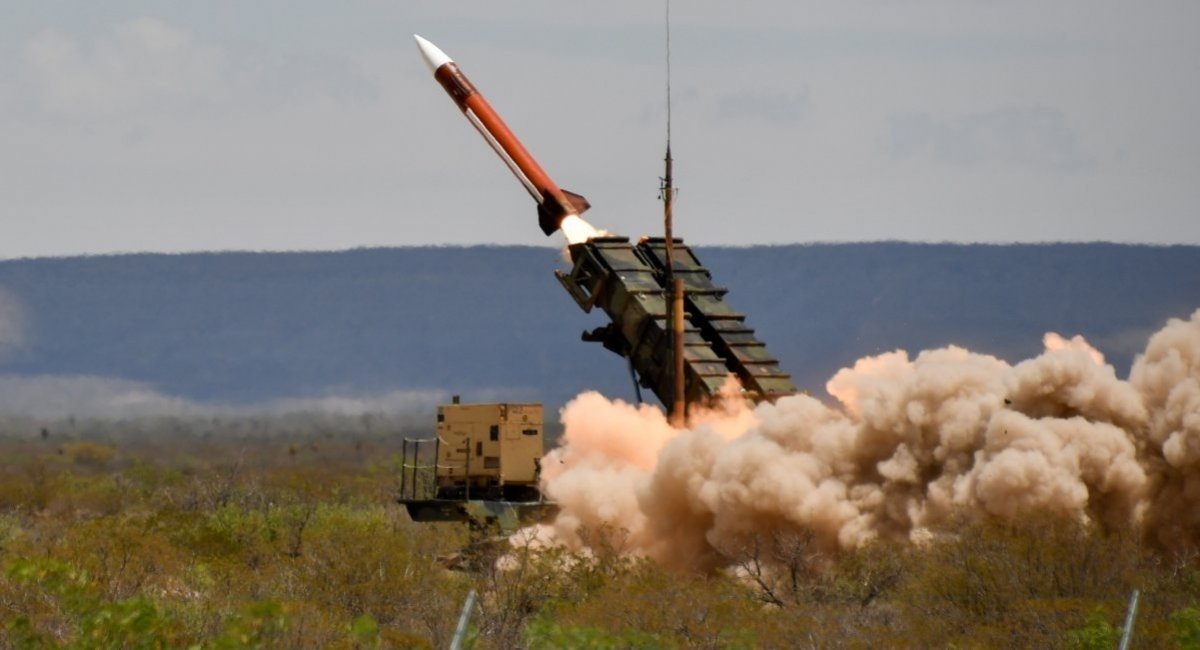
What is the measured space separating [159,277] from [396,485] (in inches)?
2222

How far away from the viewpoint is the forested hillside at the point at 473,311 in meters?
74.4

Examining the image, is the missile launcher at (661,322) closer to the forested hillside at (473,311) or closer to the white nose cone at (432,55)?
the white nose cone at (432,55)

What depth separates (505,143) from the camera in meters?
38.7

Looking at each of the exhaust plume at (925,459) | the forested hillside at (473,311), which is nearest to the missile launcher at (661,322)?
the exhaust plume at (925,459)

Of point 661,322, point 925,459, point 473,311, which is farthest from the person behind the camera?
point 473,311

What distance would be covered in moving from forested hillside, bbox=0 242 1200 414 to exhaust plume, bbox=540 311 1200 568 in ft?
92.5

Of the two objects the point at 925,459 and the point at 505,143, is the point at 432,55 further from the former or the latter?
the point at 925,459

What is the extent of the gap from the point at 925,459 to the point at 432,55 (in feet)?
40.2

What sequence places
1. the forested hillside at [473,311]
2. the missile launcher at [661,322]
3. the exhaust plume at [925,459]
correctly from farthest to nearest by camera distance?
the forested hillside at [473,311]
the missile launcher at [661,322]
the exhaust plume at [925,459]

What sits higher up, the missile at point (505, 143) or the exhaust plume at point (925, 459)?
the missile at point (505, 143)

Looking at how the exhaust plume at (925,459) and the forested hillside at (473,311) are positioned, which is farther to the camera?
the forested hillside at (473,311)

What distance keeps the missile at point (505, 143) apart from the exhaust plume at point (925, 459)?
153 inches

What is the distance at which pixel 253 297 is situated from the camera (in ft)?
359

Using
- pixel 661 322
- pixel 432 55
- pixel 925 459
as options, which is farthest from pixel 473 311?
pixel 925 459
